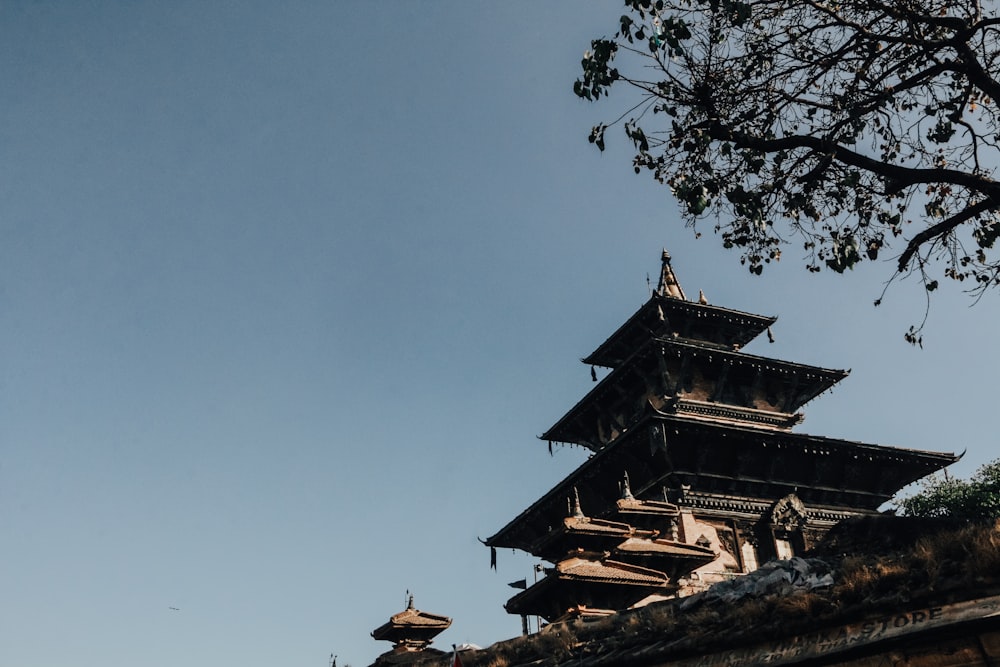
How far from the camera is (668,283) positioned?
32781 mm

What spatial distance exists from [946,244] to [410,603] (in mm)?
20588

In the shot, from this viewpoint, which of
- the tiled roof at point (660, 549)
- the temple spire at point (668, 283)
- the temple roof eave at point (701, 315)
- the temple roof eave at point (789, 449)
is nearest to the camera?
the tiled roof at point (660, 549)

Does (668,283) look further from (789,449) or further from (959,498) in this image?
Result: (959,498)

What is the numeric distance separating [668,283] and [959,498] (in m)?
22.5

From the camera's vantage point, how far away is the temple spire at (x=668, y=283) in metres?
31.9

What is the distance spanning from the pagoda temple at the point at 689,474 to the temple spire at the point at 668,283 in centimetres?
20

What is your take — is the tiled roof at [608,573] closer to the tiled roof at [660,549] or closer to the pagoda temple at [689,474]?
the pagoda temple at [689,474]

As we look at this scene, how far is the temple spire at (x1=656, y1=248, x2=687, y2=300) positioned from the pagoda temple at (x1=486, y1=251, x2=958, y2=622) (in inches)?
8.0

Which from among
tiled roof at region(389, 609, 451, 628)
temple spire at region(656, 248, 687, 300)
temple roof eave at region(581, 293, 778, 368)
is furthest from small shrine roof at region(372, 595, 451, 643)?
temple spire at region(656, 248, 687, 300)

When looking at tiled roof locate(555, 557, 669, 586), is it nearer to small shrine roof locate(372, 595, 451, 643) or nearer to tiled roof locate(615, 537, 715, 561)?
tiled roof locate(615, 537, 715, 561)

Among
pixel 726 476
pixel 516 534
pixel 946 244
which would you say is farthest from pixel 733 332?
pixel 946 244

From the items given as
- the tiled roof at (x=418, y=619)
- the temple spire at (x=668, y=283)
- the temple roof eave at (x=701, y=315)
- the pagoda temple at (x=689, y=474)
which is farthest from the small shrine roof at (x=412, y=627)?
the temple spire at (x=668, y=283)

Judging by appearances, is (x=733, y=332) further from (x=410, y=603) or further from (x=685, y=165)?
A: (x=685, y=165)

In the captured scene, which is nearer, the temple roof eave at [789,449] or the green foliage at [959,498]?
the temple roof eave at [789,449]
